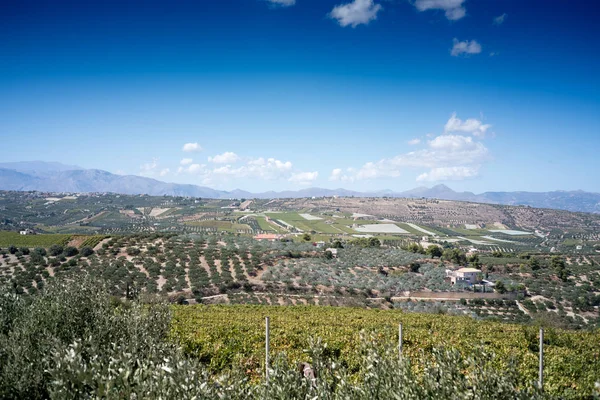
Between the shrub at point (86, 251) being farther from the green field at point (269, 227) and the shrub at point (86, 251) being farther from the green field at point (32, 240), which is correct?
the green field at point (269, 227)

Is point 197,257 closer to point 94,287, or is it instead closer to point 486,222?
point 94,287

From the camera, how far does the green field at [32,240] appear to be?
53656mm

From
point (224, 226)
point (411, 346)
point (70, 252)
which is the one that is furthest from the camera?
point (224, 226)

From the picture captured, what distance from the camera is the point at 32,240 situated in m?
55.5

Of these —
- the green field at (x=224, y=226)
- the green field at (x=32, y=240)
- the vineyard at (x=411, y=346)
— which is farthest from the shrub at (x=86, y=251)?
the green field at (x=224, y=226)

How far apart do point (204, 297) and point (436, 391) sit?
35.6 meters

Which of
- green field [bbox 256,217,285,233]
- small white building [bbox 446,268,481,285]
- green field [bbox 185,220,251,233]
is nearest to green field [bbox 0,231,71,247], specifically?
small white building [bbox 446,268,481,285]

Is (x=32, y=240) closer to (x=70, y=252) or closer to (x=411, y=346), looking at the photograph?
(x=70, y=252)

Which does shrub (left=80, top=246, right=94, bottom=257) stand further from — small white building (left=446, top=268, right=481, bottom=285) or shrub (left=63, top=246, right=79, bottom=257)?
small white building (left=446, top=268, right=481, bottom=285)

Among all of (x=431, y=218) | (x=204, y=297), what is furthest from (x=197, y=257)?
(x=431, y=218)

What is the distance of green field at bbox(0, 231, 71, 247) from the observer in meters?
53.7

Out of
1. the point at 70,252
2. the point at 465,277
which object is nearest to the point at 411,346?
the point at 465,277

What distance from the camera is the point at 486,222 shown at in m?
178

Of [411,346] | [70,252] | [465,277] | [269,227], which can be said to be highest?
[411,346]
